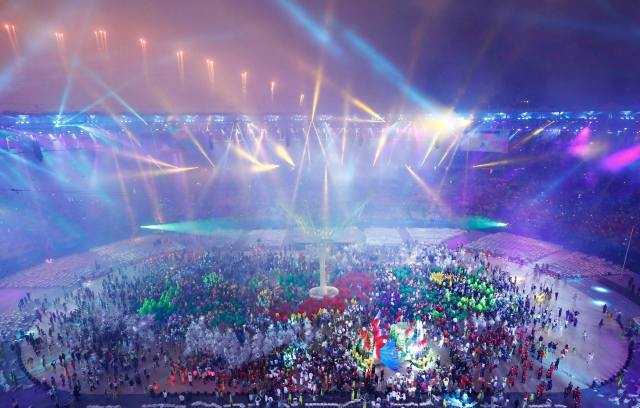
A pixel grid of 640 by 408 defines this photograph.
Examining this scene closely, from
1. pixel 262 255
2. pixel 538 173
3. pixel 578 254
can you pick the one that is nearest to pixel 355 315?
pixel 262 255

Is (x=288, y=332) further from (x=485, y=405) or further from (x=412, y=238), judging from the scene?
(x=412, y=238)

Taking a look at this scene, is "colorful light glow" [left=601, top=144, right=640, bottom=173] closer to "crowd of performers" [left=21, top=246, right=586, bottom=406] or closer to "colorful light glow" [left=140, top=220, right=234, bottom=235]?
"crowd of performers" [left=21, top=246, right=586, bottom=406]

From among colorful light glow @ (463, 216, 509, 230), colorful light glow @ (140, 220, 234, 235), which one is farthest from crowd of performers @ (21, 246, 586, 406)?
colorful light glow @ (463, 216, 509, 230)

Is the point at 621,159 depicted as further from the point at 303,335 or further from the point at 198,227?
the point at 198,227

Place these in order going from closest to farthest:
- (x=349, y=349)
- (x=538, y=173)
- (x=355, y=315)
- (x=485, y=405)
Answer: (x=485, y=405), (x=349, y=349), (x=355, y=315), (x=538, y=173)

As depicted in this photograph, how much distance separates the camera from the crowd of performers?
54.4 ft

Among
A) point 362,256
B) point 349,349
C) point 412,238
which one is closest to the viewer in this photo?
point 349,349

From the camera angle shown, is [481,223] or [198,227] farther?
[198,227]

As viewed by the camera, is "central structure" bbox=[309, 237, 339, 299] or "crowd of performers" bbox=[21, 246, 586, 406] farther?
"central structure" bbox=[309, 237, 339, 299]

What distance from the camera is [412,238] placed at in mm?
37469

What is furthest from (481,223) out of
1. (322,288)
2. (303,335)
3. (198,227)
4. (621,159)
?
(198,227)

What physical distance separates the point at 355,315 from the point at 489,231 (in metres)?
24.3

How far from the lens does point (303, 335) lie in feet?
65.1

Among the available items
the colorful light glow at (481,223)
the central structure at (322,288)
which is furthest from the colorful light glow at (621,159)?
the central structure at (322,288)
